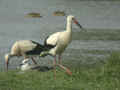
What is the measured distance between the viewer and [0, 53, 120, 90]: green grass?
9.71m

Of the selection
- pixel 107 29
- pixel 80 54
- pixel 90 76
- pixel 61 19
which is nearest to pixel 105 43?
pixel 80 54

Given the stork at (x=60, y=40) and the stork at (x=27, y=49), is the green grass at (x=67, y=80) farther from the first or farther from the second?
the stork at (x=27, y=49)

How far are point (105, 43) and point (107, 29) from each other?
15.9 ft

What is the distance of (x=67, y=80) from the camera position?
10492 millimetres

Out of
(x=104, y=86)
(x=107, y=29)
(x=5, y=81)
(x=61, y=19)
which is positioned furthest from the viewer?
(x=61, y=19)

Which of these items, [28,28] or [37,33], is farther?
[28,28]

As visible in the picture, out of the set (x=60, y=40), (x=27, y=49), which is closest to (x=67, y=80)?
(x=60, y=40)

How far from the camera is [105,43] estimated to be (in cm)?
1742

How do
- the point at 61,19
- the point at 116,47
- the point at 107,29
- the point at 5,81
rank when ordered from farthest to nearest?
the point at 61,19 → the point at 107,29 → the point at 116,47 → the point at 5,81

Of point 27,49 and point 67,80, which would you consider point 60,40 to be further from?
point 27,49

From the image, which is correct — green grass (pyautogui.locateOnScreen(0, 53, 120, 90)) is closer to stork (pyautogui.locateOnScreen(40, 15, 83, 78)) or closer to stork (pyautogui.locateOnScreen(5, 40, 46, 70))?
stork (pyautogui.locateOnScreen(40, 15, 83, 78))

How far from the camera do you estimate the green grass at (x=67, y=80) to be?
9.71m

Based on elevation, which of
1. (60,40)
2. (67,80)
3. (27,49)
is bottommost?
(67,80)

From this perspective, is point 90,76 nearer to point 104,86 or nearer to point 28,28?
point 104,86
